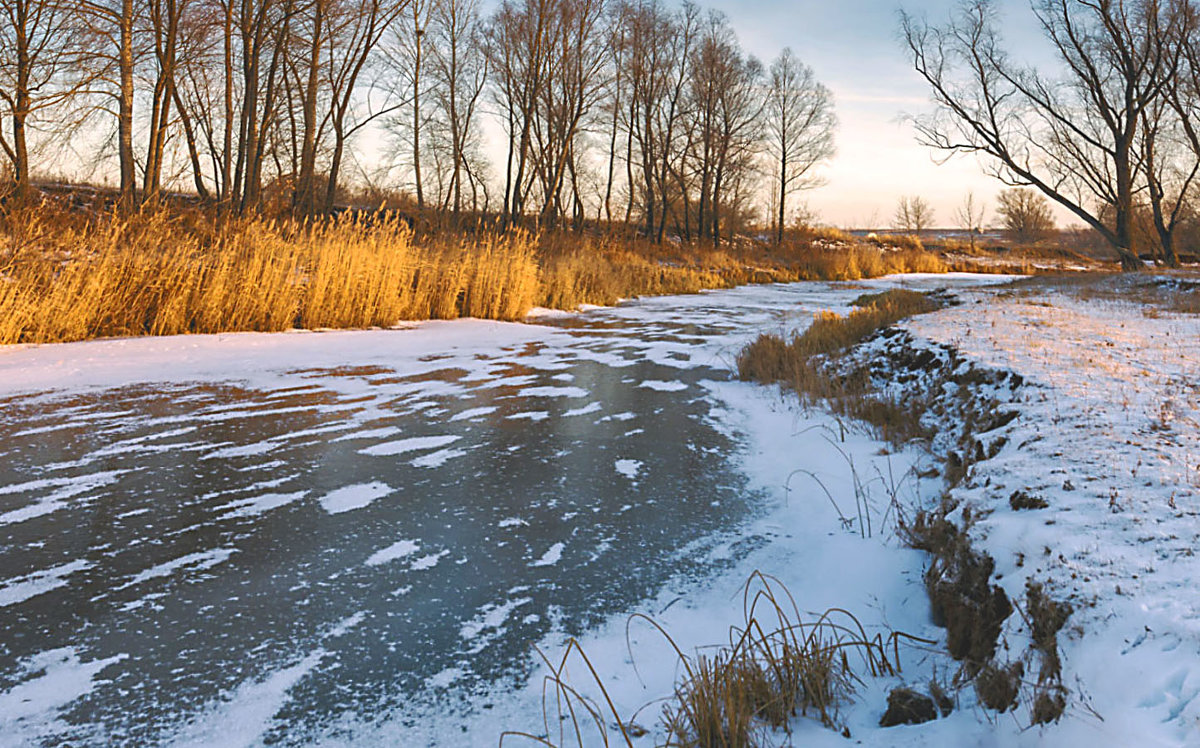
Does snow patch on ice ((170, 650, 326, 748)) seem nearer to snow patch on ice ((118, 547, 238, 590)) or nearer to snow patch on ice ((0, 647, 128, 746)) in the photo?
snow patch on ice ((0, 647, 128, 746))

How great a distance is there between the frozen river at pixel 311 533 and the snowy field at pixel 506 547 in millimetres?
11

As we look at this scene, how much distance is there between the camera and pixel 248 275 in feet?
23.8

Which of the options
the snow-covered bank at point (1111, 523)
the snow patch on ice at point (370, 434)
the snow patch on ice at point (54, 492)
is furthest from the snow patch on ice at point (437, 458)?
the snow-covered bank at point (1111, 523)

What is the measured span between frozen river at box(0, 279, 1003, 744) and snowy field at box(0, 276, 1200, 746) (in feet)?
0.04

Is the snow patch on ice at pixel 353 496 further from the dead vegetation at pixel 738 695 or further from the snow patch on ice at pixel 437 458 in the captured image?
the dead vegetation at pixel 738 695

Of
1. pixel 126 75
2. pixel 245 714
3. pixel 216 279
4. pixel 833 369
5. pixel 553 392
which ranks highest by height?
pixel 126 75

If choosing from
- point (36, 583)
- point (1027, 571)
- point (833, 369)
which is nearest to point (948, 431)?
point (1027, 571)

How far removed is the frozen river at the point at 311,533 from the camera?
1593 millimetres

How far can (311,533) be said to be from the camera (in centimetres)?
247

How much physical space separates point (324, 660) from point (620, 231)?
2312 centimetres

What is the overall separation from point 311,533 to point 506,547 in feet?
2.22

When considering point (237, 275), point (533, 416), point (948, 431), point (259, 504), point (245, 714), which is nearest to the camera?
point (245, 714)

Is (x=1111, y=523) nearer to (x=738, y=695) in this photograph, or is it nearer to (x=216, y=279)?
(x=738, y=695)

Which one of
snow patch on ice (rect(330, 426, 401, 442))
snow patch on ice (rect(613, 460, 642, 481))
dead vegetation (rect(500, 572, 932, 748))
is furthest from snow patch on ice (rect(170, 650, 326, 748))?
snow patch on ice (rect(330, 426, 401, 442))
